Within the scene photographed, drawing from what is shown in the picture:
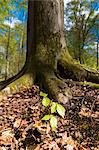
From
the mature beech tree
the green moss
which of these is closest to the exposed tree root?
the mature beech tree

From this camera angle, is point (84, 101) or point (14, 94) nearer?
point (84, 101)

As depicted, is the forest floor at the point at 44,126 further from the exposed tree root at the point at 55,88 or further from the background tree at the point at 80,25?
the background tree at the point at 80,25

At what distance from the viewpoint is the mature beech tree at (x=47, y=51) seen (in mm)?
4734

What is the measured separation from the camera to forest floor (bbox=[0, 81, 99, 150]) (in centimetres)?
314

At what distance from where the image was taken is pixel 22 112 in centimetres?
376

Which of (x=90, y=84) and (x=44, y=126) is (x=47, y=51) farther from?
(x=44, y=126)

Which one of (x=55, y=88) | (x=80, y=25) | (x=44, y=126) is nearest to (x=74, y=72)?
(x=55, y=88)

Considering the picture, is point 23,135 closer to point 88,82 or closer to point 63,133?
point 63,133

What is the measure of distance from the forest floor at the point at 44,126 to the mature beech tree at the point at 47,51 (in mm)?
570

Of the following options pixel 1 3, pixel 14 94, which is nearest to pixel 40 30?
pixel 14 94

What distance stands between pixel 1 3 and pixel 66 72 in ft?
31.4

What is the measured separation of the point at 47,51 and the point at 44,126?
1901 mm

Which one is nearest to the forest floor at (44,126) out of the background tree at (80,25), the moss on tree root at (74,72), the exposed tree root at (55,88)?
the exposed tree root at (55,88)

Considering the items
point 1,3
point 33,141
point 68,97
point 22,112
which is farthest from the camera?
point 1,3
